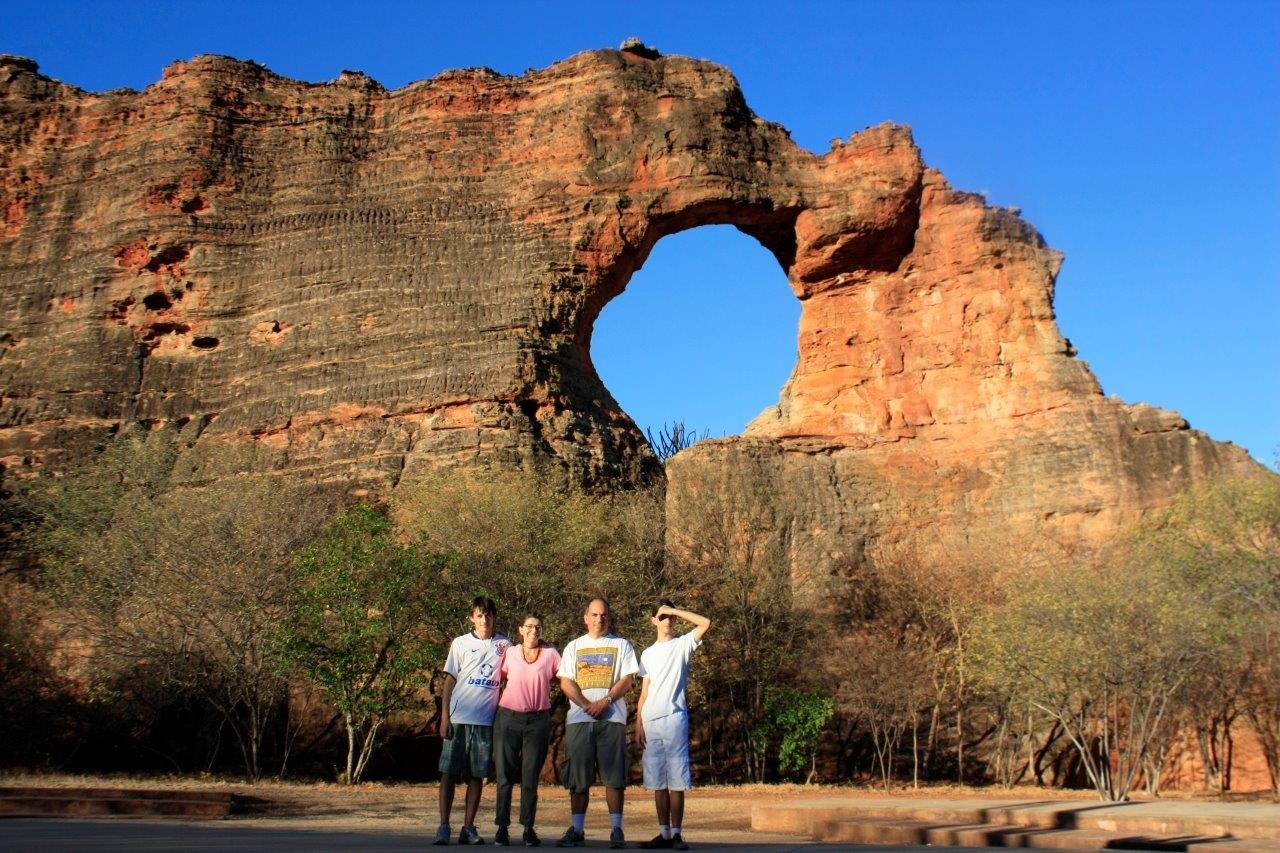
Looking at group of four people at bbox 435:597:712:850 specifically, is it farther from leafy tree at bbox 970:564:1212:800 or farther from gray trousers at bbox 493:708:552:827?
leafy tree at bbox 970:564:1212:800

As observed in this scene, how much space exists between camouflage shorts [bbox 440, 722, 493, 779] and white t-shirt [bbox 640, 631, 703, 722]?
1.30 m

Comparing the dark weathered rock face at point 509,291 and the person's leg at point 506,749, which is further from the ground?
the dark weathered rock face at point 509,291

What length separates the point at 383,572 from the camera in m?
23.0

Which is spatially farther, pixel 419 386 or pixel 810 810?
pixel 419 386

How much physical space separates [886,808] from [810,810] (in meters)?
0.91

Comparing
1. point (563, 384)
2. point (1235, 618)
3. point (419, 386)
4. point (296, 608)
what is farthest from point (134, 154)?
point (1235, 618)

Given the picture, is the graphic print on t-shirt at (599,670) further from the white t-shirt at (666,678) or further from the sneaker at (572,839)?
the sneaker at (572,839)

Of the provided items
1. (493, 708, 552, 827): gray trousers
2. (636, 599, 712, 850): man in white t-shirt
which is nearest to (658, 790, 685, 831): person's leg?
(636, 599, 712, 850): man in white t-shirt

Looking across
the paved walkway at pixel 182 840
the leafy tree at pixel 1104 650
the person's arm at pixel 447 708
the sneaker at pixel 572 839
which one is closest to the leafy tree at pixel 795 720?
the leafy tree at pixel 1104 650

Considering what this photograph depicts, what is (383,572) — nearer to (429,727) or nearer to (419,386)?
(429,727)

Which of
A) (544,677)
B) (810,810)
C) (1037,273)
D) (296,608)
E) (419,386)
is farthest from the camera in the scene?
(1037,273)

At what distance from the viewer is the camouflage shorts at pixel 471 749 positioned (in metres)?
9.41

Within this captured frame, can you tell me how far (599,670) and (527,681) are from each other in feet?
2.14

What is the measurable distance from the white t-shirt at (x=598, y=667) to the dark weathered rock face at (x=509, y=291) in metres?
23.1
